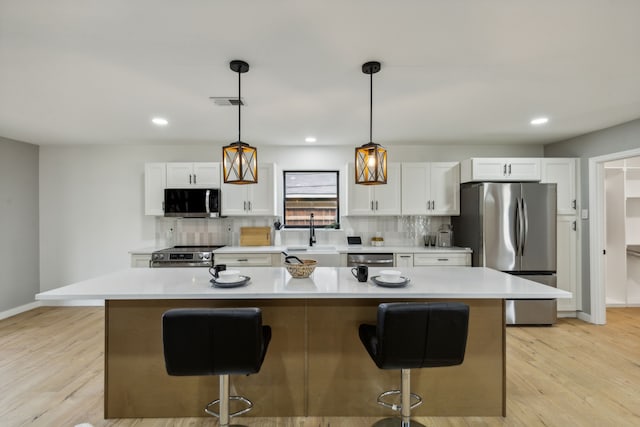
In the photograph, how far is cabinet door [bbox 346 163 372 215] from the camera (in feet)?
14.7

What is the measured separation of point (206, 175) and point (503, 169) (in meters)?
3.99

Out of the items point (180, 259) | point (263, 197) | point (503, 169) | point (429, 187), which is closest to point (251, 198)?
point (263, 197)

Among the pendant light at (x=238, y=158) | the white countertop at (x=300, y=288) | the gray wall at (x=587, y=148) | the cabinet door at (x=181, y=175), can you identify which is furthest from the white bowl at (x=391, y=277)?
the gray wall at (x=587, y=148)

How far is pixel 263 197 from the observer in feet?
14.7

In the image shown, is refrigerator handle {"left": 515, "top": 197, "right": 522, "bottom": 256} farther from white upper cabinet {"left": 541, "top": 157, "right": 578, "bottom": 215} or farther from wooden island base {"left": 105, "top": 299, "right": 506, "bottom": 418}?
wooden island base {"left": 105, "top": 299, "right": 506, "bottom": 418}

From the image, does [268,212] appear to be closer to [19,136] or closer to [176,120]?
[176,120]

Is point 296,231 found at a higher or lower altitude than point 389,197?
lower

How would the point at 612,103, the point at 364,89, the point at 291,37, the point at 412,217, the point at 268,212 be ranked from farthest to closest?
the point at 412,217, the point at 268,212, the point at 612,103, the point at 364,89, the point at 291,37

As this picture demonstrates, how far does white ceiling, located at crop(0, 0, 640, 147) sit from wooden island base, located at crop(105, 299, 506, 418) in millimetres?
1649

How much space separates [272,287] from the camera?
6.66ft

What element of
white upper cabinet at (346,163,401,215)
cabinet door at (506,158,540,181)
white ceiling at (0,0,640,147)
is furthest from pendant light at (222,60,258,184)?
cabinet door at (506,158,540,181)

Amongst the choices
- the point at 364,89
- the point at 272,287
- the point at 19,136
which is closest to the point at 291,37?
the point at 364,89

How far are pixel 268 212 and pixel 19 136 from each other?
3.40 meters

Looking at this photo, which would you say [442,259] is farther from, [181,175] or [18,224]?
[18,224]
